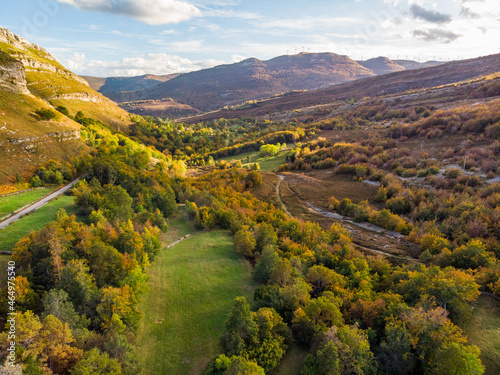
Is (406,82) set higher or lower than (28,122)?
higher

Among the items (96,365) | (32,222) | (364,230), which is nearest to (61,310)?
(96,365)

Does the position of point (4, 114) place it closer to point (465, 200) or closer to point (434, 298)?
point (434, 298)

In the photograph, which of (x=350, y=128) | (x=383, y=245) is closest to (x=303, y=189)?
(x=383, y=245)

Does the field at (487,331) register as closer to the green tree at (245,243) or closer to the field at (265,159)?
the green tree at (245,243)

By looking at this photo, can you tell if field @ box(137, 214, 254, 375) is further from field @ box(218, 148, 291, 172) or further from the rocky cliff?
field @ box(218, 148, 291, 172)

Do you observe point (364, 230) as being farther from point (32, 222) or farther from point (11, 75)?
point (11, 75)

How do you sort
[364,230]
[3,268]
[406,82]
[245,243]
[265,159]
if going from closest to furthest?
[3,268] < [245,243] < [364,230] < [265,159] < [406,82]
